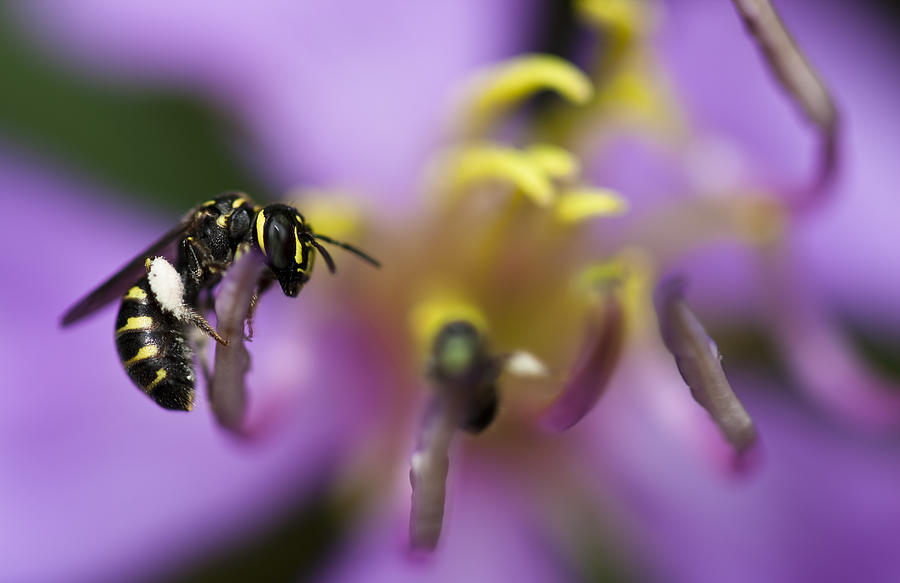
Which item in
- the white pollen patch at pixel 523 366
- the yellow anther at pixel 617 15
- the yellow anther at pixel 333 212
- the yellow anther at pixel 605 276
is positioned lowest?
the yellow anther at pixel 333 212

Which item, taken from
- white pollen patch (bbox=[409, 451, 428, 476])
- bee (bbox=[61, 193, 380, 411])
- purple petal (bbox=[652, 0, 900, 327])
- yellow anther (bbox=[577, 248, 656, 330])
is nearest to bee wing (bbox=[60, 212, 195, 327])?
bee (bbox=[61, 193, 380, 411])

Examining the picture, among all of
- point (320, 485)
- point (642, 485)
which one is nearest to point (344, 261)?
point (320, 485)

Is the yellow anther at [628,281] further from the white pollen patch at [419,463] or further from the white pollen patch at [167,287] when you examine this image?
the white pollen patch at [167,287]

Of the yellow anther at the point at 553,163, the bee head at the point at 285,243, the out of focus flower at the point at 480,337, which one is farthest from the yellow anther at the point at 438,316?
the bee head at the point at 285,243

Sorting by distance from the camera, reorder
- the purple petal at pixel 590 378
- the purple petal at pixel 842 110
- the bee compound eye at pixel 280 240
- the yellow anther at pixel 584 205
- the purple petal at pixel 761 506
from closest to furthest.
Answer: the bee compound eye at pixel 280 240 → the purple petal at pixel 590 378 → the yellow anther at pixel 584 205 → the purple petal at pixel 761 506 → the purple petal at pixel 842 110

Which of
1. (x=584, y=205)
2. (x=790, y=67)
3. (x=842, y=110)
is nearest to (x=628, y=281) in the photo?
(x=584, y=205)

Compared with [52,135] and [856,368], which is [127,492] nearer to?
[52,135]
